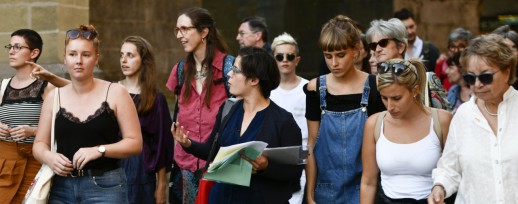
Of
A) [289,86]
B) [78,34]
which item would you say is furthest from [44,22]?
[78,34]

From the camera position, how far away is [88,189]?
6324 mm

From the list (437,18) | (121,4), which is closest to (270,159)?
(121,4)

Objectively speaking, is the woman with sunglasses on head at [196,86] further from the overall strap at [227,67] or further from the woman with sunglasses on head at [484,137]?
the woman with sunglasses on head at [484,137]

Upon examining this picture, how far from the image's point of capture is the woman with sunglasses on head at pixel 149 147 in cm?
804

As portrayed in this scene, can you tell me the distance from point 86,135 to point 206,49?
6.71 feet

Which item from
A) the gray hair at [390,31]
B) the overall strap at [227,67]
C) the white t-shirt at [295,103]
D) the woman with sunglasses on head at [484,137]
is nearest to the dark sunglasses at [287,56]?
the white t-shirt at [295,103]

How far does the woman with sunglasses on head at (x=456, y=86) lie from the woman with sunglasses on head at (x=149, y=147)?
3.20 m

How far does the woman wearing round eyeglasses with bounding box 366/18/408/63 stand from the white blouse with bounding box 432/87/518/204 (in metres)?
1.68

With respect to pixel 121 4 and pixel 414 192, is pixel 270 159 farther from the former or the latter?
pixel 121 4

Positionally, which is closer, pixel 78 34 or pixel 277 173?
pixel 277 173

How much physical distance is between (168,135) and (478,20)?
8789 millimetres

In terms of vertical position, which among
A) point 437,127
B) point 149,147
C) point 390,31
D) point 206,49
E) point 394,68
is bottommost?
point 149,147

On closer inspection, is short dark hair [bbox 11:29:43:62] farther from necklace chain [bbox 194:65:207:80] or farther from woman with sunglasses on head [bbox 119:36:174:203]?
necklace chain [bbox 194:65:207:80]

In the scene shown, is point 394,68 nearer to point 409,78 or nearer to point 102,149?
point 409,78
